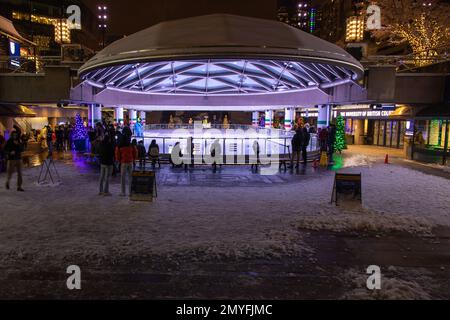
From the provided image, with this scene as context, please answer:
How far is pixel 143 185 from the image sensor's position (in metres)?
10.8

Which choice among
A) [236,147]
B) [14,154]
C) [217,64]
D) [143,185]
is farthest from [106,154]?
[217,64]

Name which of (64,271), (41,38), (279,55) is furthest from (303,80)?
(41,38)

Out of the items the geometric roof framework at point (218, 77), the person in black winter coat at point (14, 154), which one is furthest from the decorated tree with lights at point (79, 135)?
the person in black winter coat at point (14, 154)

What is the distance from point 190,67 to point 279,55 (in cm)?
1289

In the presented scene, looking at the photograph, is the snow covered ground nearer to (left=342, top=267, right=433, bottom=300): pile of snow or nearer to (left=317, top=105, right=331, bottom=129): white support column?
(left=342, top=267, right=433, bottom=300): pile of snow

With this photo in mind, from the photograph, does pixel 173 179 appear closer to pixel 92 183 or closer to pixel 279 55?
pixel 92 183

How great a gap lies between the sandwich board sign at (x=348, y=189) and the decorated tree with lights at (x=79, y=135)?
20.0 meters

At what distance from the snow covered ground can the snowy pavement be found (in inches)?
0.9

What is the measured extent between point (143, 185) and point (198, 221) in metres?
2.69

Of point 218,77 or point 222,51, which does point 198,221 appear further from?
point 218,77

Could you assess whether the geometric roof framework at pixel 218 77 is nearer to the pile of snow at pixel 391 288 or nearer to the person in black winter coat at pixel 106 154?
the person in black winter coat at pixel 106 154

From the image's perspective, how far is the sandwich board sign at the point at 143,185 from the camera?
1077cm

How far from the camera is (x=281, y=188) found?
13422 mm

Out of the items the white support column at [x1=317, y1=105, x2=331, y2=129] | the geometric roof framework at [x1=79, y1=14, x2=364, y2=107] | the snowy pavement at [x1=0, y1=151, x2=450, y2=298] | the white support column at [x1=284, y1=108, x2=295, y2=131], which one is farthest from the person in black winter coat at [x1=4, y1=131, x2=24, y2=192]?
the white support column at [x1=284, y1=108, x2=295, y2=131]
